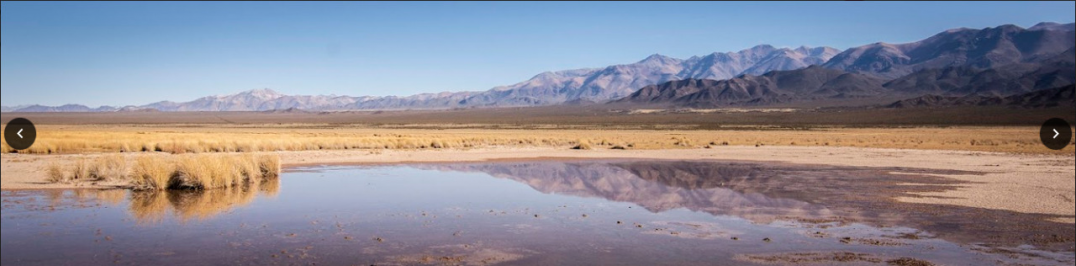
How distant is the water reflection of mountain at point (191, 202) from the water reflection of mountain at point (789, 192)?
686cm

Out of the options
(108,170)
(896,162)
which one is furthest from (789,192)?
(108,170)

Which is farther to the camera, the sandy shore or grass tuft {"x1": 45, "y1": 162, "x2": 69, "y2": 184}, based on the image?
grass tuft {"x1": 45, "y1": 162, "x2": 69, "y2": 184}

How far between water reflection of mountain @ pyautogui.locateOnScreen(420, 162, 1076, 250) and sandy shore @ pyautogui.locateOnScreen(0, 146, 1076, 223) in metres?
1.05

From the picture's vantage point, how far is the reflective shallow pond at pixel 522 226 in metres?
9.12

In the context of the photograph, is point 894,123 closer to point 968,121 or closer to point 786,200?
point 968,121

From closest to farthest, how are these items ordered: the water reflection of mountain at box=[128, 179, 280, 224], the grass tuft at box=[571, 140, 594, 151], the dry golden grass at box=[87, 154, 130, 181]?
the water reflection of mountain at box=[128, 179, 280, 224], the dry golden grass at box=[87, 154, 130, 181], the grass tuft at box=[571, 140, 594, 151]

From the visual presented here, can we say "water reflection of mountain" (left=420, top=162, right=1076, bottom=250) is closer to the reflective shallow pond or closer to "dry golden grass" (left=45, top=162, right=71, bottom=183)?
the reflective shallow pond

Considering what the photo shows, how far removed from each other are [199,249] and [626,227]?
248 inches

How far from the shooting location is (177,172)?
16.3 metres

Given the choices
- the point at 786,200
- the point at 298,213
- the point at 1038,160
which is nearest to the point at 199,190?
the point at 298,213

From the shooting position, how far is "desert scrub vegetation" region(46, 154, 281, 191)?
52.9ft

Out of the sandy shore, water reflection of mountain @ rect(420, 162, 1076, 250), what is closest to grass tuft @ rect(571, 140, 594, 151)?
the sandy shore

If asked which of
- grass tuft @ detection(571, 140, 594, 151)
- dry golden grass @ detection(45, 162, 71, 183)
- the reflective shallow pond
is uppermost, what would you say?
dry golden grass @ detection(45, 162, 71, 183)

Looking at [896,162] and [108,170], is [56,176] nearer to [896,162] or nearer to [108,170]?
[108,170]
